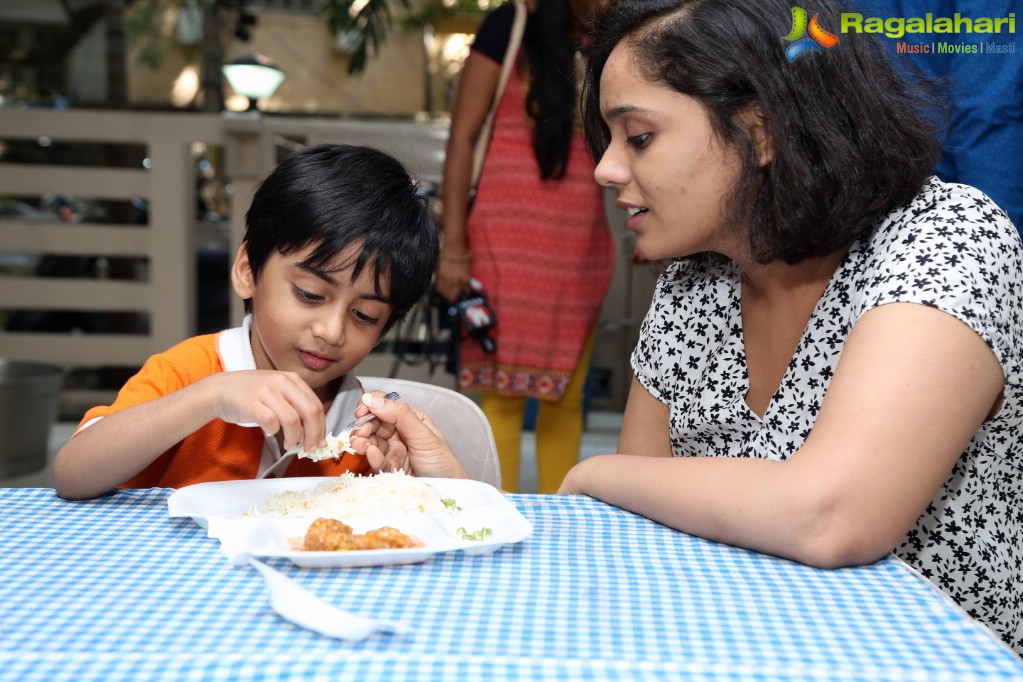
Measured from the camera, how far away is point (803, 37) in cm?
114

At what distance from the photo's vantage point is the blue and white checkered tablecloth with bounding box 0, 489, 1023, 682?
0.65 meters

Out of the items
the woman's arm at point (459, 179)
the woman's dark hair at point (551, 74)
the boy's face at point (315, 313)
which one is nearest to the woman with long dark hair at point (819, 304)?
the boy's face at point (315, 313)

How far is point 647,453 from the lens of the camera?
1468 mm

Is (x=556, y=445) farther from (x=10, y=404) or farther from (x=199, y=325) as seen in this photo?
(x=199, y=325)

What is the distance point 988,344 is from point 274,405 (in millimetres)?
782

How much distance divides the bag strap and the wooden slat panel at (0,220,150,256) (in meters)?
3.13

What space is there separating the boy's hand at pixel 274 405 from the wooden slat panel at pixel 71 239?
430 cm

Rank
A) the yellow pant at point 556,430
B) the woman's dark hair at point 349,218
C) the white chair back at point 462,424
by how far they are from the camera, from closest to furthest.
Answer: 1. the woman's dark hair at point 349,218
2. the white chair back at point 462,424
3. the yellow pant at point 556,430

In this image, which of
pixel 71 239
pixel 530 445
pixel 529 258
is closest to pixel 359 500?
pixel 529 258

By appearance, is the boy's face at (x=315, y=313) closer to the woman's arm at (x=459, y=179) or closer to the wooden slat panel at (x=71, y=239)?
the woman's arm at (x=459, y=179)

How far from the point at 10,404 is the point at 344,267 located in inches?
92.4

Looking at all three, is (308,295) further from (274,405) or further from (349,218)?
(274,405)

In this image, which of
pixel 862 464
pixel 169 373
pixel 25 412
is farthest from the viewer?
pixel 25 412

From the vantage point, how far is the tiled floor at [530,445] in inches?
138
